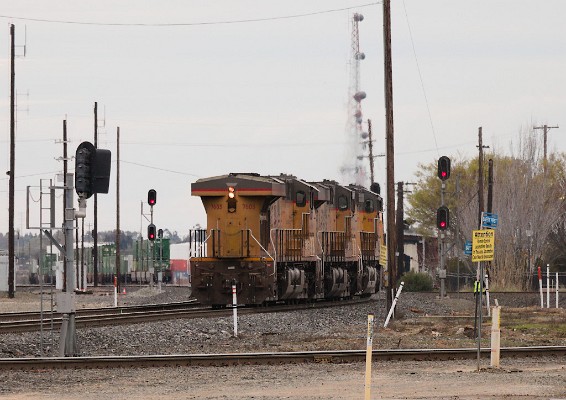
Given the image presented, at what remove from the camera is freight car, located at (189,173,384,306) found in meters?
34.2

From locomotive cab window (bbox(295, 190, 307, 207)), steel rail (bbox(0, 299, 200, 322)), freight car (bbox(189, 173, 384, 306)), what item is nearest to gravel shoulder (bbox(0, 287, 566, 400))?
freight car (bbox(189, 173, 384, 306))

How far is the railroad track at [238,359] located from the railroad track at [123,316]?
130 inches

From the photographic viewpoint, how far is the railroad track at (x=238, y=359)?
19453 millimetres

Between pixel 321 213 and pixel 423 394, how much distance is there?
23.6 meters

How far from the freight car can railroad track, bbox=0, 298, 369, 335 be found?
611mm

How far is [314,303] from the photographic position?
3928cm

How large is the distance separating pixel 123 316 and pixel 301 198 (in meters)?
8.52

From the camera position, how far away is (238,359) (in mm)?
19844

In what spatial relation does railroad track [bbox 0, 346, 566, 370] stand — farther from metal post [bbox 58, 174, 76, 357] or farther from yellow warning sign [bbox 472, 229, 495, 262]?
yellow warning sign [bbox 472, 229, 495, 262]

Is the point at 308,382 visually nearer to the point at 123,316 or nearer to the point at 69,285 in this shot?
the point at 69,285

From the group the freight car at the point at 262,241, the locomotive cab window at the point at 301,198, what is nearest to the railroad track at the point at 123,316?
the freight car at the point at 262,241

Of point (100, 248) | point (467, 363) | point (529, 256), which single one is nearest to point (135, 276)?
point (100, 248)

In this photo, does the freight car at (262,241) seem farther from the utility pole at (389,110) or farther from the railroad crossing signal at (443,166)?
the railroad crossing signal at (443,166)

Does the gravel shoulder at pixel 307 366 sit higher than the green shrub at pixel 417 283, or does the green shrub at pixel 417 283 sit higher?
the green shrub at pixel 417 283
